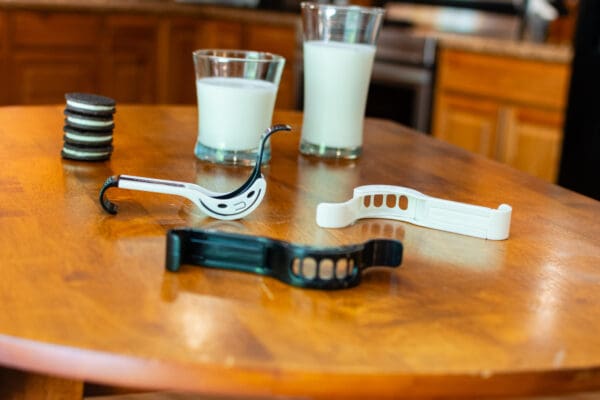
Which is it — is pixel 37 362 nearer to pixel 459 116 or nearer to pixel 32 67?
pixel 459 116

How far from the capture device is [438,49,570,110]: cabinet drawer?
9.93 ft

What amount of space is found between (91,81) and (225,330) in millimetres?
3712

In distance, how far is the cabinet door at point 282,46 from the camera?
400 centimetres

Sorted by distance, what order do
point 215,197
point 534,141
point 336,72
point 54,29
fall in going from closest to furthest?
point 215,197 < point 336,72 < point 534,141 < point 54,29

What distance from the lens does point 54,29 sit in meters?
4.03

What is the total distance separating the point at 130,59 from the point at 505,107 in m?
1.98

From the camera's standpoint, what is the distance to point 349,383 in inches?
24.6

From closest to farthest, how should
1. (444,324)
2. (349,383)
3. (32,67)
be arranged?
(349,383) < (444,324) < (32,67)

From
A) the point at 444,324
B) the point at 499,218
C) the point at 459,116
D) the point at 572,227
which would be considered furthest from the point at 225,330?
the point at 459,116

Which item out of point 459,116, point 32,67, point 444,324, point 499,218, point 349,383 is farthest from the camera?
point 32,67

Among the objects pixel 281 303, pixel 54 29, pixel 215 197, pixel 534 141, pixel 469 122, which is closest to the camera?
pixel 281 303

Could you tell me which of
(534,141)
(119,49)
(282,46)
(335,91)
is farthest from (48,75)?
(335,91)

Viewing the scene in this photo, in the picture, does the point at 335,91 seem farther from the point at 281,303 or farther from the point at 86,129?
the point at 281,303

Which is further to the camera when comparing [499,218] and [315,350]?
[499,218]
